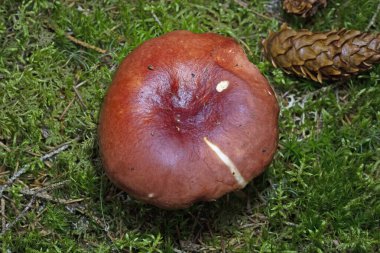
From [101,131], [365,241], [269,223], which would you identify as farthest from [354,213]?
[101,131]

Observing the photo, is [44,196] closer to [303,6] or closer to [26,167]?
[26,167]

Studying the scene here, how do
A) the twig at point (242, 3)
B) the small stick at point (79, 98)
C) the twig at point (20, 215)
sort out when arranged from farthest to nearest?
the twig at point (242, 3) → the small stick at point (79, 98) → the twig at point (20, 215)

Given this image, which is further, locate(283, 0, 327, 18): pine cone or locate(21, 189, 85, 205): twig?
locate(283, 0, 327, 18): pine cone

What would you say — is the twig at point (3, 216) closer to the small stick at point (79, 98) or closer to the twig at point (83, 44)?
the small stick at point (79, 98)

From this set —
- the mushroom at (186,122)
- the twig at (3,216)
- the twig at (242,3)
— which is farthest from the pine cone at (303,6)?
the twig at (3,216)

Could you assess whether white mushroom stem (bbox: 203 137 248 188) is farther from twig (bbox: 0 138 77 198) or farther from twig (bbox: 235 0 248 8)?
twig (bbox: 235 0 248 8)

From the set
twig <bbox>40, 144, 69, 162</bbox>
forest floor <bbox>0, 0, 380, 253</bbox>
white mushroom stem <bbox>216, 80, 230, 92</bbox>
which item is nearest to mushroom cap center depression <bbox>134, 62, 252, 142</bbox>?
white mushroom stem <bbox>216, 80, 230, 92</bbox>

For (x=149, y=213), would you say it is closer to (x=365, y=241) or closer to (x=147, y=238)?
(x=147, y=238)
